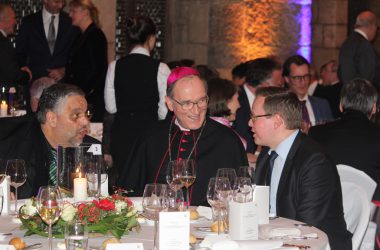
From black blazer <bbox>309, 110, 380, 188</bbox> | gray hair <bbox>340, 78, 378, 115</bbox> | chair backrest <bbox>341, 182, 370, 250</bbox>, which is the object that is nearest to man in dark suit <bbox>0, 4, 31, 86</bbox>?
gray hair <bbox>340, 78, 378, 115</bbox>

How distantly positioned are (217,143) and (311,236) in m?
1.52

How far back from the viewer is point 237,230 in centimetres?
365

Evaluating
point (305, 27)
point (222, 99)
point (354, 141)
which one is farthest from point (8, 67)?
point (305, 27)

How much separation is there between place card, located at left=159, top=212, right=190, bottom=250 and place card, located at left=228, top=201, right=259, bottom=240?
35cm

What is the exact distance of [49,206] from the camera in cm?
355

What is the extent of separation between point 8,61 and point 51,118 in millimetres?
3461

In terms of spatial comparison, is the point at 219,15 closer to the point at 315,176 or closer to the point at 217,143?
the point at 217,143

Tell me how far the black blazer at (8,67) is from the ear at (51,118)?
11.2ft

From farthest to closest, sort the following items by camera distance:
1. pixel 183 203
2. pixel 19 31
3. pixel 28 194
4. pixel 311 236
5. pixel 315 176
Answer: pixel 19 31
pixel 28 194
pixel 315 176
pixel 311 236
pixel 183 203

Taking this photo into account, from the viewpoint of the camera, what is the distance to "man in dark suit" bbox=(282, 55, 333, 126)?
8.29m

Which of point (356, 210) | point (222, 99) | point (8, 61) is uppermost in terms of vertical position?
point (8, 61)

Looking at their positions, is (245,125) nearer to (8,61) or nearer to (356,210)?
(8,61)

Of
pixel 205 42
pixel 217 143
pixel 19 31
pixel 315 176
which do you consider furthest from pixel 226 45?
pixel 315 176

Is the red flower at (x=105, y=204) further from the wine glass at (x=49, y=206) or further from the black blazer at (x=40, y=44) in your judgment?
the black blazer at (x=40, y=44)
